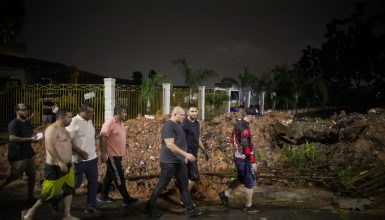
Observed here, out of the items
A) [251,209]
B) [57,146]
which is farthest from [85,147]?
[251,209]

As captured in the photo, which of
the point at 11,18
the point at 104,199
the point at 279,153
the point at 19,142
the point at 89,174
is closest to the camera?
the point at 89,174

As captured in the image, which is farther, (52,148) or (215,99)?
(215,99)

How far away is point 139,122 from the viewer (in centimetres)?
1266

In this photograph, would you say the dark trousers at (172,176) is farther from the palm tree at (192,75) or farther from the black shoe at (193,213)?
the palm tree at (192,75)

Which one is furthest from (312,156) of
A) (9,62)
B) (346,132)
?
(9,62)

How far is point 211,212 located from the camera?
630 cm

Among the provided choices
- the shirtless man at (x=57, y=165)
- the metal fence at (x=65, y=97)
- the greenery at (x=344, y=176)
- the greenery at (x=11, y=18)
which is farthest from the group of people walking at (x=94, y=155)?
the metal fence at (x=65, y=97)

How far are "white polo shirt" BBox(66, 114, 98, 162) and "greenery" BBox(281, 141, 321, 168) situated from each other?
19.3 feet

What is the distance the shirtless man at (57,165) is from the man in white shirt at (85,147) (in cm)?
51

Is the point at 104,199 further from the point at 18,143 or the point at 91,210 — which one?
the point at 18,143

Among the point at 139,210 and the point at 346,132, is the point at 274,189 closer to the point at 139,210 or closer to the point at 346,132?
the point at 139,210

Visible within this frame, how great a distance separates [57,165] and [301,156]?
704cm

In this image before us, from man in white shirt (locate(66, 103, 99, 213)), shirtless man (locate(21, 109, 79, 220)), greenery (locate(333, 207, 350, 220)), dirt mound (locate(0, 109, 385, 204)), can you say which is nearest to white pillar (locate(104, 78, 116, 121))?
dirt mound (locate(0, 109, 385, 204))

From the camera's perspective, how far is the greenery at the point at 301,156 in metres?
10.0
